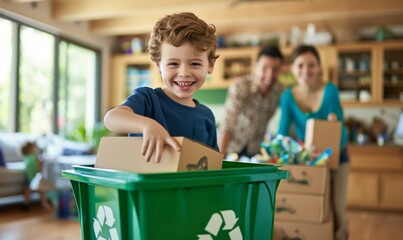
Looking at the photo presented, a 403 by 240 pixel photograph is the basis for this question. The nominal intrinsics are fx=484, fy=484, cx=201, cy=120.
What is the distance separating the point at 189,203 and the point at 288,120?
173 centimetres

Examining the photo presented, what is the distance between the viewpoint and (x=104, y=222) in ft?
3.77

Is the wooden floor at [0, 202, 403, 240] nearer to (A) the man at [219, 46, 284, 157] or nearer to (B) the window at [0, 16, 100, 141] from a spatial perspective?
(B) the window at [0, 16, 100, 141]

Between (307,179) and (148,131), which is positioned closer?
(148,131)

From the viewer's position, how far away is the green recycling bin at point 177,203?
3.32ft

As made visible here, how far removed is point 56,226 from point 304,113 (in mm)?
2386

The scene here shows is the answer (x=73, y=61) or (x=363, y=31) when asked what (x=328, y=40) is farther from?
(x=73, y=61)

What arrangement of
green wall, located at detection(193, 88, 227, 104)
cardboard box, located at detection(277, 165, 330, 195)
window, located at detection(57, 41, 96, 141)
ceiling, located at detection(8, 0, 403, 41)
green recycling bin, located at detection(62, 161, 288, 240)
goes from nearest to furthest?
green recycling bin, located at detection(62, 161, 288, 240) → cardboard box, located at detection(277, 165, 330, 195) → ceiling, located at detection(8, 0, 403, 41) → window, located at detection(57, 41, 96, 141) → green wall, located at detection(193, 88, 227, 104)

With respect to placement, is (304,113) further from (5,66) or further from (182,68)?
(5,66)

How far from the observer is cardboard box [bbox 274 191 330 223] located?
235cm

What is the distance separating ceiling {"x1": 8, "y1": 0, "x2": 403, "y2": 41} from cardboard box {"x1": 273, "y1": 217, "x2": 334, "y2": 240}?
10.0 feet

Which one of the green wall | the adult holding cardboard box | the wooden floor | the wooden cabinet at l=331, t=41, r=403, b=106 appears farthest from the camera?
the green wall

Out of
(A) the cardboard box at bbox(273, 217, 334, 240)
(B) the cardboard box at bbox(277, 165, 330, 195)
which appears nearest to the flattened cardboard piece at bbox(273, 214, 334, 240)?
(A) the cardboard box at bbox(273, 217, 334, 240)

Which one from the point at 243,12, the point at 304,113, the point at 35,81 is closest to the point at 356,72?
the point at 243,12

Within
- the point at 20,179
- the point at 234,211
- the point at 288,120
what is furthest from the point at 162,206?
the point at 20,179
